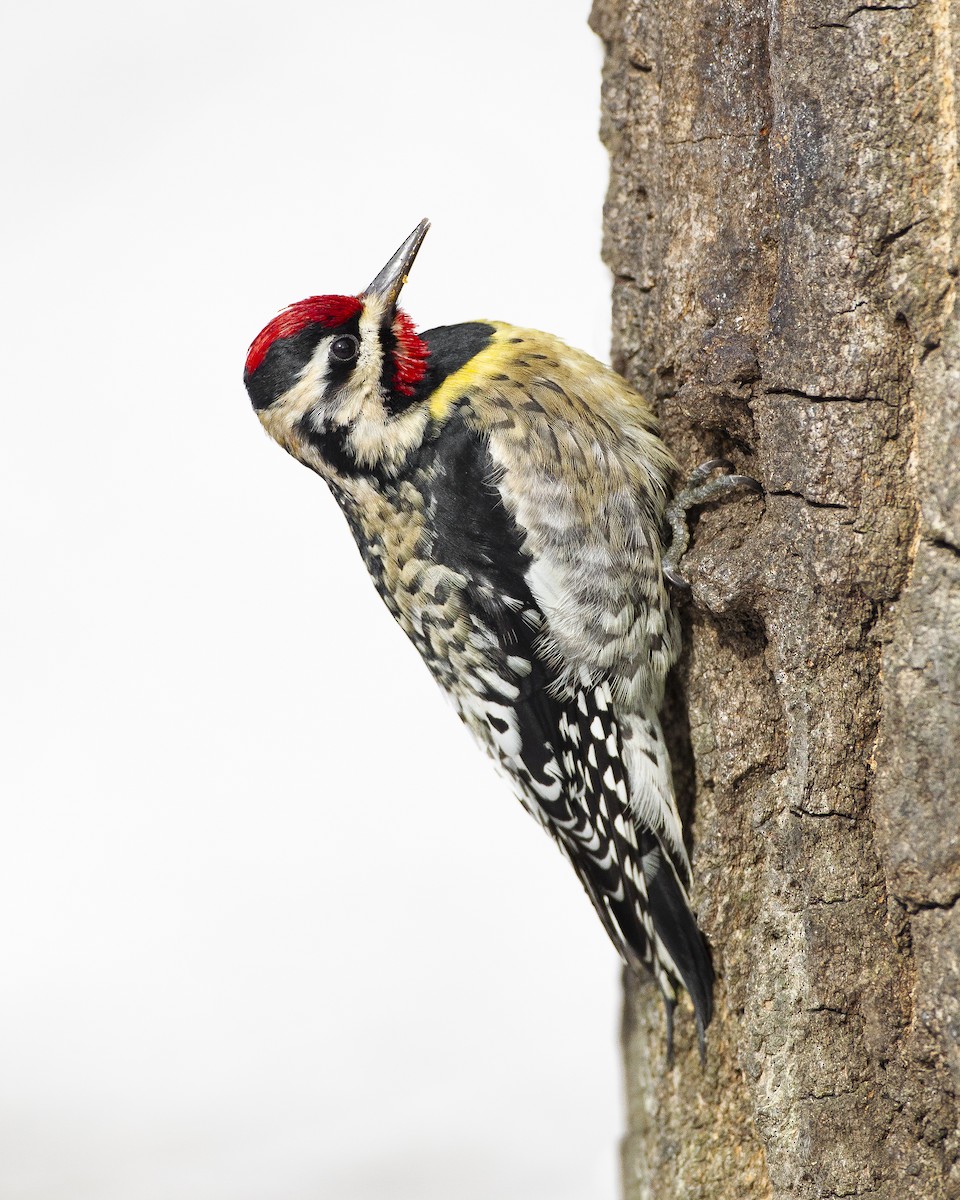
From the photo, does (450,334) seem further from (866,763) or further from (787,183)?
(866,763)

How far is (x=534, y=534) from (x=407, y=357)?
0.39 m

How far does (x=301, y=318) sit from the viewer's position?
1.93 m

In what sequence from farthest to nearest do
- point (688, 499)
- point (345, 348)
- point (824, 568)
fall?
point (345, 348)
point (688, 499)
point (824, 568)

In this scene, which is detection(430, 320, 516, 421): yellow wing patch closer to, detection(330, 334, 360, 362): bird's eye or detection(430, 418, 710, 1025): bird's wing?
detection(430, 418, 710, 1025): bird's wing

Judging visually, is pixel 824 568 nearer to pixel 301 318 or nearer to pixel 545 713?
pixel 545 713

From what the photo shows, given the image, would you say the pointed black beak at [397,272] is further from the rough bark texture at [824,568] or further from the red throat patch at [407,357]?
the rough bark texture at [824,568]

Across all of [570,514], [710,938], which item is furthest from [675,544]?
[710,938]

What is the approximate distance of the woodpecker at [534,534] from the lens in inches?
76.2

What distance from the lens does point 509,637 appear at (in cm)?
201

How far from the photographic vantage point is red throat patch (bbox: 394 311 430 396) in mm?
2037

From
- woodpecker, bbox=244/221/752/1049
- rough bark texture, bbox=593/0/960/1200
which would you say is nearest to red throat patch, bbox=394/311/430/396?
woodpecker, bbox=244/221/752/1049

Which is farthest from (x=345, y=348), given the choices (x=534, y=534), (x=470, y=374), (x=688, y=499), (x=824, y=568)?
(x=824, y=568)

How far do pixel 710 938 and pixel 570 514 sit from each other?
28.0 inches

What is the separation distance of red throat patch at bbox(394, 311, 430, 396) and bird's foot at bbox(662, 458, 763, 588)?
1.60 feet
